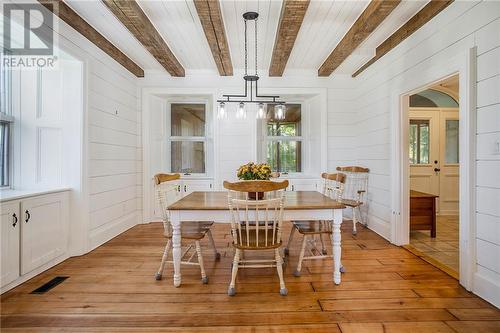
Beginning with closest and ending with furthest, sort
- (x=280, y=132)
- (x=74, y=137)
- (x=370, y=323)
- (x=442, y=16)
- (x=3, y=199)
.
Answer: (x=370, y=323), (x=3, y=199), (x=442, y=16), (x=74, y=137), (x=280, y=132)

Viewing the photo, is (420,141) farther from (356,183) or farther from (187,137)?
(187,137)

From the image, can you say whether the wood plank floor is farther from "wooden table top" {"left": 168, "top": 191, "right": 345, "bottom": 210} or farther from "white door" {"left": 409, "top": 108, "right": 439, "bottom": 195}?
"white door" {"left": 409, "top": 108, "right": 439, "bottom": 195}

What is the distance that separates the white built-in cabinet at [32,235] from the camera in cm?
217

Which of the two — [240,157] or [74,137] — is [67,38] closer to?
[74,137]

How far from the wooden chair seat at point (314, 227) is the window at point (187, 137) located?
109 inches

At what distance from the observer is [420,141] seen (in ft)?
16.9

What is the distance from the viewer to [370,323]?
1.80 m

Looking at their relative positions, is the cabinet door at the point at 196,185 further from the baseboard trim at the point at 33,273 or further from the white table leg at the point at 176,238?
the white table leg at the point at 176,238

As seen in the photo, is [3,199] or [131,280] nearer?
[3,199]

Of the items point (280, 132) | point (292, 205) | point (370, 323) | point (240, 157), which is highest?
point (280, 132)

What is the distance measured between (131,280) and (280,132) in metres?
3.62

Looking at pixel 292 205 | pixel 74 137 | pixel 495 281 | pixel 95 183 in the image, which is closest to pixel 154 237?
pixel 95 183

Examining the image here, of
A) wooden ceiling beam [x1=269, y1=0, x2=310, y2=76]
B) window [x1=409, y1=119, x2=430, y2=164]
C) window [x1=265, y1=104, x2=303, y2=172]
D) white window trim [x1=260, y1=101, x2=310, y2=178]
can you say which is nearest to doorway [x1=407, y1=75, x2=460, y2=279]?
window [x1=409, y1=119, x2=430, y2=164]

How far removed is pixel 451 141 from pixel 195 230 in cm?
548
